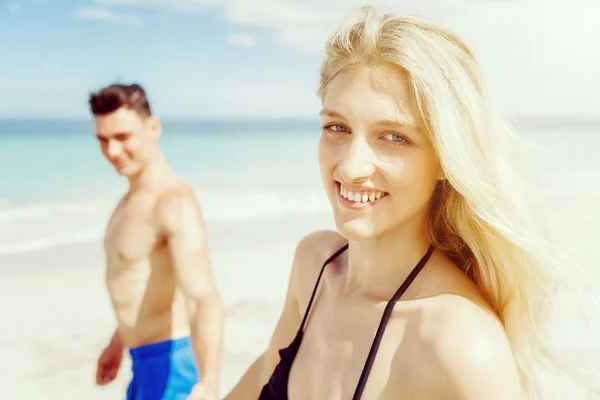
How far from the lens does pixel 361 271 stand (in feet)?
5.69

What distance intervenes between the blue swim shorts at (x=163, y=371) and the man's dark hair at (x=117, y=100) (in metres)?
1.34

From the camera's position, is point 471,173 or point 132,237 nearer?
point 471,173

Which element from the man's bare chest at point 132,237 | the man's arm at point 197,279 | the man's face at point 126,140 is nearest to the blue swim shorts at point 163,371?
the man's arm at point 197,279

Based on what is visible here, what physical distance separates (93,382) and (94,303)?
2094 mm

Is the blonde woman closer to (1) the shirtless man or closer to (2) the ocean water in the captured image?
(2) the ocean water

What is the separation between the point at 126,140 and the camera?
140 inches

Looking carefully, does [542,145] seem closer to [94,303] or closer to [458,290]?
[458,290]

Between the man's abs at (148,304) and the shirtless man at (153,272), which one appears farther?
the man's abs at (148,304)

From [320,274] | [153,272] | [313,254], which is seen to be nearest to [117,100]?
[153,272]

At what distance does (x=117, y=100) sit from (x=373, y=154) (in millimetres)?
2538

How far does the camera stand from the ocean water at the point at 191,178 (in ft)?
35.6

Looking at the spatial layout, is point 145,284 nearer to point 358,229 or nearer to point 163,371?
point 163,371

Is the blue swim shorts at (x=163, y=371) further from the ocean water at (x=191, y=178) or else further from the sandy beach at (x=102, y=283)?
the ocean water at (x=191, y=178)

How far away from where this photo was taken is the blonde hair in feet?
4.66
